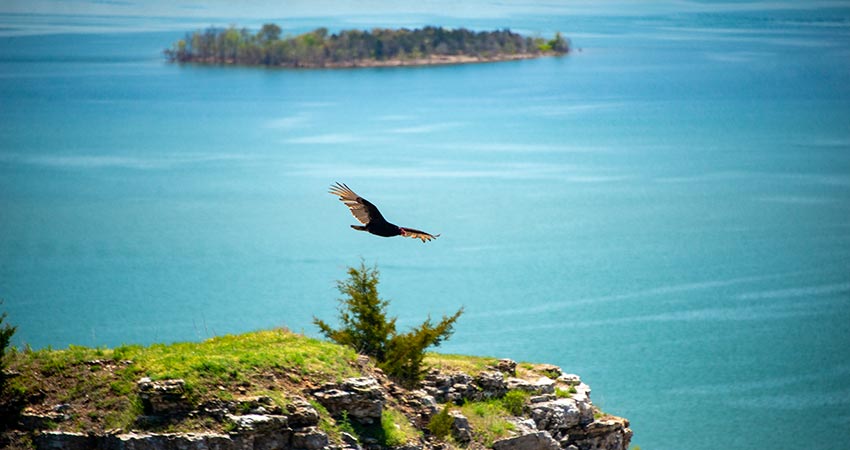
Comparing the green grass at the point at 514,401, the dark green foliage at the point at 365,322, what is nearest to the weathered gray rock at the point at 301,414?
the dark green foliage at the point at 365,322

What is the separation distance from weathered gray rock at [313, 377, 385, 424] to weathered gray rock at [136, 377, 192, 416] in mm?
2433

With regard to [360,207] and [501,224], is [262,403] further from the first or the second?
[501,224]

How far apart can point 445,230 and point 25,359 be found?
56574 mm

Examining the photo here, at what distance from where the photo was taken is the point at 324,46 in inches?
7032

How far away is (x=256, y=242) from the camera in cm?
7331

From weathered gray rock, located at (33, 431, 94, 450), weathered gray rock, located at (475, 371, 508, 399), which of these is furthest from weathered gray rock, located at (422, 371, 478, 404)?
weathered gray rock, located at (33, 431, 94, 450)

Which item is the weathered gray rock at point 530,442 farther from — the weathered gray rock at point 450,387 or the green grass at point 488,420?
the weathered gray rock at point 450,387

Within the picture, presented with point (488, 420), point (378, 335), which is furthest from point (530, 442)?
point (378, 335)

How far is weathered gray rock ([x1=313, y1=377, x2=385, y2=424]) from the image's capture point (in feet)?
66.4

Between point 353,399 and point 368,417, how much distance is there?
0.46 metres

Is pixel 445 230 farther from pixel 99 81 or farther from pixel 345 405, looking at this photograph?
pixel 99 81

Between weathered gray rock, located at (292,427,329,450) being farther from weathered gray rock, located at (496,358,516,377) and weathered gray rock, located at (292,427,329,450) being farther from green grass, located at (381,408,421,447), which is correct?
weathered gray rock, located at (496,358,516,377)

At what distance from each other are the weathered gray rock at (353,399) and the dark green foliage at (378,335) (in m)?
2.00

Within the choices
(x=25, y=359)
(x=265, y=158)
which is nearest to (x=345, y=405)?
(x=25, y=359)
